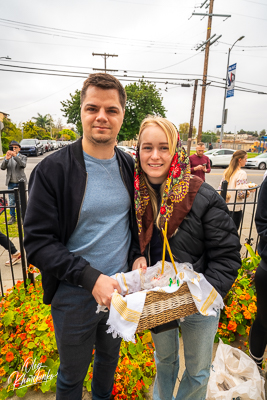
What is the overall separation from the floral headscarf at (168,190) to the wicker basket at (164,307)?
0.38 metres

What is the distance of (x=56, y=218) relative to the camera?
1315mm

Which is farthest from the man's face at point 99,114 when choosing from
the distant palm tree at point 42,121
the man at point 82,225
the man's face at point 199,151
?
the distant palm tree at point 42,121

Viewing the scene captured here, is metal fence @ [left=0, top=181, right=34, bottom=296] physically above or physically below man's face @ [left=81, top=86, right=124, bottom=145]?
below

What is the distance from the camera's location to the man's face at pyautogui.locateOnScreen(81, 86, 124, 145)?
1.42 meters

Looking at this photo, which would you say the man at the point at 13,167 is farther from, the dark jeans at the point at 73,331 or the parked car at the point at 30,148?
the parked car at the point at 30,148

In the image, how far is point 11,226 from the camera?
585 cm

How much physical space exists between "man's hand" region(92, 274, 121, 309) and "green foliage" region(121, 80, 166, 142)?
934 inches

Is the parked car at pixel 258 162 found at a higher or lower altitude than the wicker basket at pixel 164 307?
lower

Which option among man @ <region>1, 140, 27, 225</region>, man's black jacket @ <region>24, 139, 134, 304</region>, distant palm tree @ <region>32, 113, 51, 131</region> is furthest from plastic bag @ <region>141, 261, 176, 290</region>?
distant palm tree @ <region>32, 113, 51, 131</region>

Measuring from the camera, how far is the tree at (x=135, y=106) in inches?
943

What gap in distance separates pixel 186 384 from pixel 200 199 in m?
1.26

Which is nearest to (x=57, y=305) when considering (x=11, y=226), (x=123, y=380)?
(x=123, y=380)

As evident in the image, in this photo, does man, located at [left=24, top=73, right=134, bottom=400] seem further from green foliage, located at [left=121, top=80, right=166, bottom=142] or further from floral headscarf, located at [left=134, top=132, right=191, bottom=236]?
green foliage, located at [left=121, top=80, right=166, bottom=142]

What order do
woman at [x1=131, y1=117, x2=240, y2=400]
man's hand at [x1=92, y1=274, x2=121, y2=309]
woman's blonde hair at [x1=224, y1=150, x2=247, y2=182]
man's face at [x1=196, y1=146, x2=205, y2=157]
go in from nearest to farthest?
man's hand at [x1=92, y1=274, x2=121, y2=309] < woman at [x1=131, y1=117, x2=240, y2=400] < woman's blonde hair at [x1=224, y1=150, x2=247, y2=182] < man's face at [x1=196, y1=146, x2=205, y2=157]
